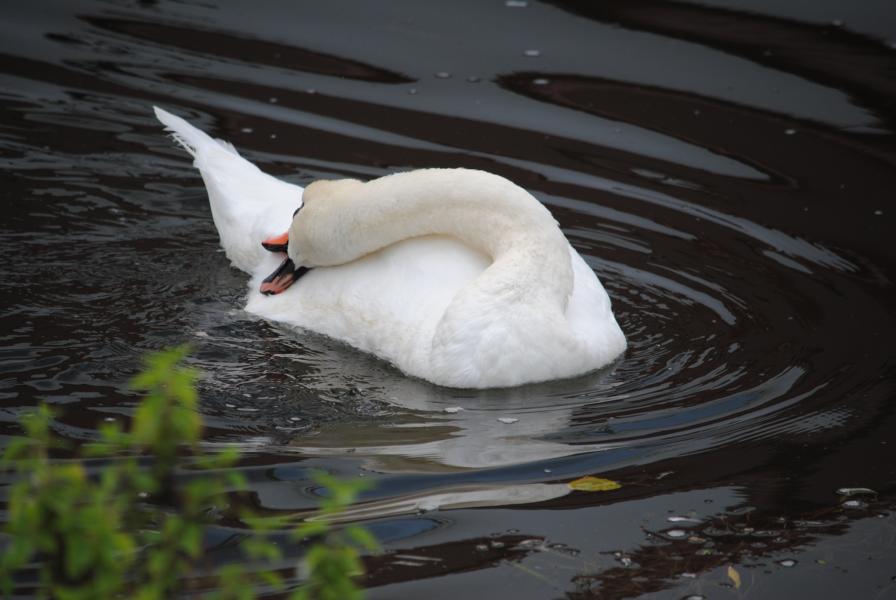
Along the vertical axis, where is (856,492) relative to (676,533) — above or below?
above

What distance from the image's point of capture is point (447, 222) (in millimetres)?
7004

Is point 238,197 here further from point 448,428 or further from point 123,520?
point 123,520

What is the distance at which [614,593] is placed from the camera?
459 centimetres

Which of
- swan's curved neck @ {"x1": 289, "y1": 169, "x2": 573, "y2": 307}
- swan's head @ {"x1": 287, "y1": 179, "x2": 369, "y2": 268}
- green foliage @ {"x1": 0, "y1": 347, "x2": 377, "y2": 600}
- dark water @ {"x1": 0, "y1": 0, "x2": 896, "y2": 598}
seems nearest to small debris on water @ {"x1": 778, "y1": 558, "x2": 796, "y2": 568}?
dark water @ {"x1": 0, "y1": 0, "x2": 896, "y2": 598}

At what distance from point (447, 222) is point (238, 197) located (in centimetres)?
211

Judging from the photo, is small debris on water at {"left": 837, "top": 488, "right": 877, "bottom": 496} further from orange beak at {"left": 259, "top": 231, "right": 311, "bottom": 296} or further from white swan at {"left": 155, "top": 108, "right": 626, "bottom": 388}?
orange beak at {"left": 259, "top": 231, "right": 311, "bottom": 296}

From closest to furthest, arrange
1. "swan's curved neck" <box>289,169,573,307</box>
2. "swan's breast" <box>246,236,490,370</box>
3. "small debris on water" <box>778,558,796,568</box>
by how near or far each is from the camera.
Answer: "small debris on water" <box>778,558,796,568</box>, "swan's curved neck" <box>289,169,573,307</box>, "swan's breast" <box>246,236,490,370</box>

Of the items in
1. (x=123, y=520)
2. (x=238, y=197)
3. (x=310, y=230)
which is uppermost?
(x=123, y=520)

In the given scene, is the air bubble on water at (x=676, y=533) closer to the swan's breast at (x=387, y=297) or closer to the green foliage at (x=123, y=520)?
the swan's breast at (x=387, y=297)

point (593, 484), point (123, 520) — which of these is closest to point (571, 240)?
point (593, 484)

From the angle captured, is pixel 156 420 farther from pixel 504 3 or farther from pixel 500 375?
pixel 504 3

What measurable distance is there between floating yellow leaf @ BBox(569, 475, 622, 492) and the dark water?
61 mm

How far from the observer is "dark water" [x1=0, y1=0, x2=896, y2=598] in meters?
5.09

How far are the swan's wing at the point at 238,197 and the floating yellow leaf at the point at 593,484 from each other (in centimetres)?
332
